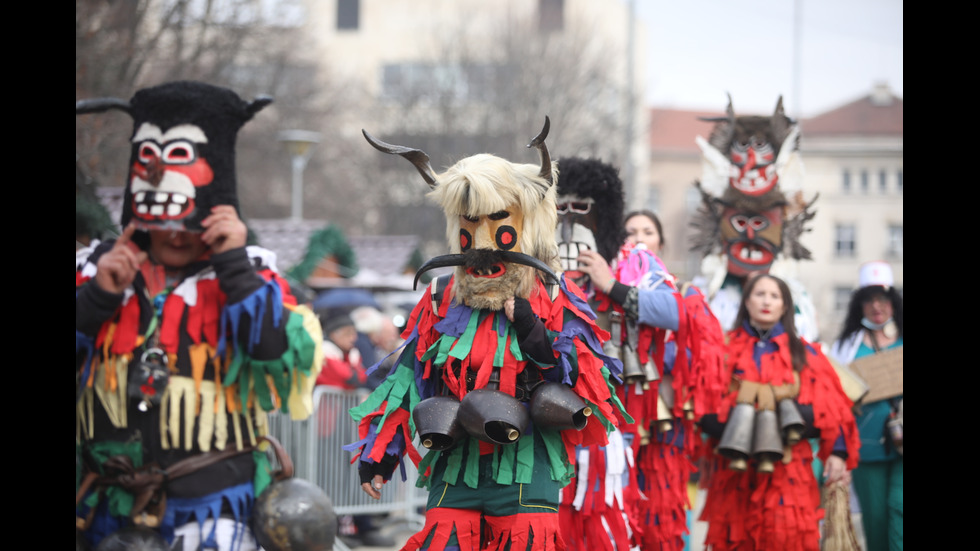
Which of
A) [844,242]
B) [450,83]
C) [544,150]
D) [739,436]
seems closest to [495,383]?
[544,150]

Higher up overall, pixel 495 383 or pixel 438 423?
pixel 495 383

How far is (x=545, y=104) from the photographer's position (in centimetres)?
2828

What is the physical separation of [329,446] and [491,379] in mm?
4615

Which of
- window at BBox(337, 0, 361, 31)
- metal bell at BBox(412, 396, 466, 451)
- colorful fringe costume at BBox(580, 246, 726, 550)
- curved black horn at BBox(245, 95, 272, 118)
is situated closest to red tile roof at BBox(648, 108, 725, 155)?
window at BBox(337, 0, 361, 31)

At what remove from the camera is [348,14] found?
45000 mm

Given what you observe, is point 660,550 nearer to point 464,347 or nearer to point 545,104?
point 464,347

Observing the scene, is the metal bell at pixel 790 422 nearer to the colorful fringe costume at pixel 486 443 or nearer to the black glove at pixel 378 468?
the colorful fringe costume at pixel 486 443

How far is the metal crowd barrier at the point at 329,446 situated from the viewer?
8523mm

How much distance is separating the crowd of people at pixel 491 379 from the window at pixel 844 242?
39512 millimetres

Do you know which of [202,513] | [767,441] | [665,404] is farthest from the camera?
[767,441]

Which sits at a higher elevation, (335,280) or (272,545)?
(335,280)

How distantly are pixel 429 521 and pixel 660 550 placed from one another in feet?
5.85

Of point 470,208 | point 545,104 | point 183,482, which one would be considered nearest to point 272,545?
point 183,482

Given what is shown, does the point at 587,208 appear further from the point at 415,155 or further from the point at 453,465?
the point at 453,465
